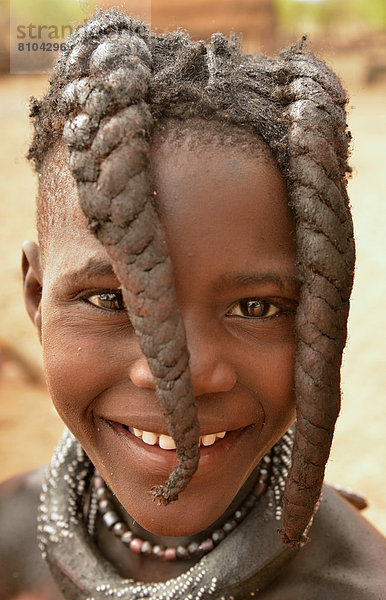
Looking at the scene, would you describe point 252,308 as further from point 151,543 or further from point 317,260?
point 151,543

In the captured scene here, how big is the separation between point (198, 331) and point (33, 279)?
742 mm

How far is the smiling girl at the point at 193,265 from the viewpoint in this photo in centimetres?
143

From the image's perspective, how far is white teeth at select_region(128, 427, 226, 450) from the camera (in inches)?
66.1

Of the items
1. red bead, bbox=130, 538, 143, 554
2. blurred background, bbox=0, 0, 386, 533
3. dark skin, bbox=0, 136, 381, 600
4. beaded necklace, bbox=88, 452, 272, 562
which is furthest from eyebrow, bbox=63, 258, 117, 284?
red bead, bbox=130, 538, 143, 554

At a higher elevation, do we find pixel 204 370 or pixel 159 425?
pixel 204 370

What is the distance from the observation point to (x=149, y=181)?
1434mm

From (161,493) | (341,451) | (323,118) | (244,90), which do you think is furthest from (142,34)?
(341,451)

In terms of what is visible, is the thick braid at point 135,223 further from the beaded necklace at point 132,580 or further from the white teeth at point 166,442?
the beaded necklace at point 132,580

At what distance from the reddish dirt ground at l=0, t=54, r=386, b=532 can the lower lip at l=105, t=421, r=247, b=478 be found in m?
0.93

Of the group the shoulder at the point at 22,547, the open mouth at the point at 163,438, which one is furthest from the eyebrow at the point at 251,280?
the shoulder at the point at 22,547

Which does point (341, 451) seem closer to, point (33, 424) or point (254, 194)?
point (33, 424)

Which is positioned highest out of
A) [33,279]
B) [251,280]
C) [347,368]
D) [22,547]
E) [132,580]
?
[251,280]

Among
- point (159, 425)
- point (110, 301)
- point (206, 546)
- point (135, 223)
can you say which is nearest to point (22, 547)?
point (206, 546)

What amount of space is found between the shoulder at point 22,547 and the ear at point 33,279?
0.81 meters
